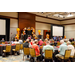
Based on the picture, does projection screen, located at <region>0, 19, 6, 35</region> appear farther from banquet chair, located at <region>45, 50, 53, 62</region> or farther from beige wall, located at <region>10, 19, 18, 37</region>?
banquet chair, located at <region>45, 50, 53, 62</region>

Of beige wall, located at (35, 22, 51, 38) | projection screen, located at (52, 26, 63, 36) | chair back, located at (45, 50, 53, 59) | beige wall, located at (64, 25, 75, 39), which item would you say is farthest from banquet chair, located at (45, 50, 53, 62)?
beige wall, located at (64, 25, 75, 39)

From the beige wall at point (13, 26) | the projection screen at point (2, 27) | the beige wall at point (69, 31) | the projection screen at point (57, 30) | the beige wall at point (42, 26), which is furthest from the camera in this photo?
the projection screen at point (57, 30)

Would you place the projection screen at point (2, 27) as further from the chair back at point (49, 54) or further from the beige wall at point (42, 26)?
the chair back at point (49, 54)

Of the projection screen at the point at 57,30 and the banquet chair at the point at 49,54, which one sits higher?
the projection screen at the point at 57,30

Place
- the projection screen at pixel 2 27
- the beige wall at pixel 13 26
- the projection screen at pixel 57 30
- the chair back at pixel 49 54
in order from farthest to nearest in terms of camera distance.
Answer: the projection screen at pixel 57 30 < the beige wall at pixel 13 26 < the projection screen at pixel 2 27 < the chair back at pixel 49 54

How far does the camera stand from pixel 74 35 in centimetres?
2195

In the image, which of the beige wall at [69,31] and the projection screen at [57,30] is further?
the projection screen at [57,30]

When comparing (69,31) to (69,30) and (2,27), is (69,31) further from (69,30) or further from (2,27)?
(2,27)

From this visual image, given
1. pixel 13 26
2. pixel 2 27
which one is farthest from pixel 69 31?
pixel 2 27

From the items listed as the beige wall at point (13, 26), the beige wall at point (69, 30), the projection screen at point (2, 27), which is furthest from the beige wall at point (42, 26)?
the projection screen at point (2, 27)
